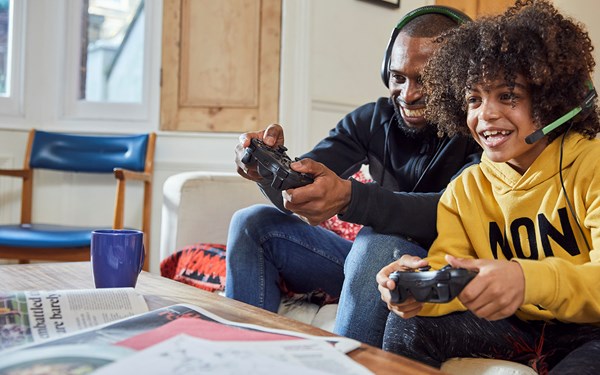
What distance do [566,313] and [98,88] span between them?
2610mm

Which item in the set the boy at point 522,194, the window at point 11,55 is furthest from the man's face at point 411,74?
the window at point 11,55

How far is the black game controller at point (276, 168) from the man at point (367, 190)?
37 millimetres

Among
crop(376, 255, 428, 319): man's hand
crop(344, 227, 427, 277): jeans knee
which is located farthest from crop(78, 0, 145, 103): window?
crop(376, 255, 428, 319): man's hand

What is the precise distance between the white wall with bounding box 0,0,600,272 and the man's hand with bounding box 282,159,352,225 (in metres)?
1.67

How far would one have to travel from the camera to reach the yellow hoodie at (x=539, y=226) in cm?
81

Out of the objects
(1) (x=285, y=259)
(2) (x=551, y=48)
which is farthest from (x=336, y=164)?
(2) (x=551, y=48)

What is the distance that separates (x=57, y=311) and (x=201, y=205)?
99 centimetres

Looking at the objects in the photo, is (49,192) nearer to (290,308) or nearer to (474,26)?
(290,308)

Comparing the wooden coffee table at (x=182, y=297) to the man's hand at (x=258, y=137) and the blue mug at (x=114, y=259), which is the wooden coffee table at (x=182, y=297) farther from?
the man's hand at (x=258, y=137)

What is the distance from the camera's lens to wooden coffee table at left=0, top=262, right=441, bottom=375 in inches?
25.8

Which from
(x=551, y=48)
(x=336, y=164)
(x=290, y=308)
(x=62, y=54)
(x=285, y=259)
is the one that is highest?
(x=62, y=54)

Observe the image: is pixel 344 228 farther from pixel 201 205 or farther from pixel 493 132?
pixel 493 132

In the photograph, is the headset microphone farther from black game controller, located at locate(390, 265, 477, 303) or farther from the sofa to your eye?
the sofa

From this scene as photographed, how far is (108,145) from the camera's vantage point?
8.80ft
